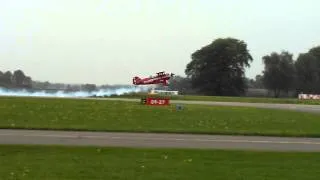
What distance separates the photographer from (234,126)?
2516 centimetres

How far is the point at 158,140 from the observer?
18.2 metres

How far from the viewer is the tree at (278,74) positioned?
5423 inches

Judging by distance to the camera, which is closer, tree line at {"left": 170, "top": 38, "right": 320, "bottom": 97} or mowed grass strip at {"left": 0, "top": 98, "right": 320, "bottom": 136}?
mowed grass strip at {"left": 0, "top": 98, "right": 320, "bottom": 136}

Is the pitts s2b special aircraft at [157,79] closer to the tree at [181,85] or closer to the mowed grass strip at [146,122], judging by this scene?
the mowed grass strip at [146,122]

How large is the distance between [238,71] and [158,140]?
110 metres

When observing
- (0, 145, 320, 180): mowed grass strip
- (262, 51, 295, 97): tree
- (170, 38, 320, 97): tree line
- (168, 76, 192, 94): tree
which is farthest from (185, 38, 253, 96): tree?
(0, 145, 320, 180): mowed grass strip

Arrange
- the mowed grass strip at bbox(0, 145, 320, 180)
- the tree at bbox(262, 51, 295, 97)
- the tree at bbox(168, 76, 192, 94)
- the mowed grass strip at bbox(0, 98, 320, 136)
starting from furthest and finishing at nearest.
Answer: the tree at bbox(262, 51, 295, 97), the tree at bbox(168, 76, 192, 94), the mowed grass strip at bbox(0, 98, 320, 136), the mowed grass strip at bbox(0, 145, 320, 180)

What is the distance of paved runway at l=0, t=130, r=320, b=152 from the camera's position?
659 inches

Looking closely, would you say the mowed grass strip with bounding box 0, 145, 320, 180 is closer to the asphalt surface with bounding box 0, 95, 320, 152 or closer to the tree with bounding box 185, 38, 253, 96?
the asphalt surface with bounding box 0, 95, 320, 152

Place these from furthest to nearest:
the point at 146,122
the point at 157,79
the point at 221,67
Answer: the point at 221,67, the point at 157,79, the point at 146,122

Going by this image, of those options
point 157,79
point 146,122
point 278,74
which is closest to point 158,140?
point 146,122

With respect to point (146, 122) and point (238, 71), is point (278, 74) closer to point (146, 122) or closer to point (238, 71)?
point (238, 71)

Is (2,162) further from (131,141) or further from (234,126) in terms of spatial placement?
(234,126)

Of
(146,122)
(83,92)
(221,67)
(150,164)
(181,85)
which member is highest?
(221,67)
